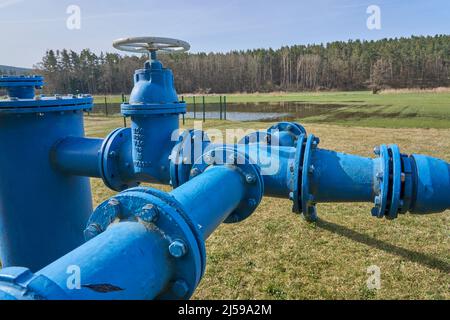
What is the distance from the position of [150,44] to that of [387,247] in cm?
328

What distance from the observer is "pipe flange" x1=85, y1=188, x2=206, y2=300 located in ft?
3.46

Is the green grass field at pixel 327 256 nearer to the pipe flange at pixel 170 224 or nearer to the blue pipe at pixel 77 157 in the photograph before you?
the blue pipe at pixel 77 157

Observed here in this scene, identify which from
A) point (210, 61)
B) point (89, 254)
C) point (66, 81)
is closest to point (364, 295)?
point (89, 254)

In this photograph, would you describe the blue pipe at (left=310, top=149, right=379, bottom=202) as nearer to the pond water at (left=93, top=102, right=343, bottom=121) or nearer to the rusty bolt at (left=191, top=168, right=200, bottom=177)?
the rusty bolt at (left=191, top=168, right=200, bottom=177)

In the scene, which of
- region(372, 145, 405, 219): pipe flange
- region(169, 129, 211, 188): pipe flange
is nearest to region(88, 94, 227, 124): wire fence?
region(169, 129, 211, 188): pipe flange

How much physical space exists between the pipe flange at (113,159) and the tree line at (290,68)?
5436 centimetres

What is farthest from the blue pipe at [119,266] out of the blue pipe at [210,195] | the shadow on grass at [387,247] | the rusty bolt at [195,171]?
the shadow on grass at [387,247]

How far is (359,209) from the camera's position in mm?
4945

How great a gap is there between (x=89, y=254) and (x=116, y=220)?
0.72 feet

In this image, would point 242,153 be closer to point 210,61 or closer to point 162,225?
point 162,225

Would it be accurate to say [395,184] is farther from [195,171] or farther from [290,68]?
[290,68]

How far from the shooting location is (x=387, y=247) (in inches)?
150

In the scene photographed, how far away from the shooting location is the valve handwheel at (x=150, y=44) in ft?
7.16

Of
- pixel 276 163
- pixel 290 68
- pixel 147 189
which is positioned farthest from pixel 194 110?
pixel 290 68
